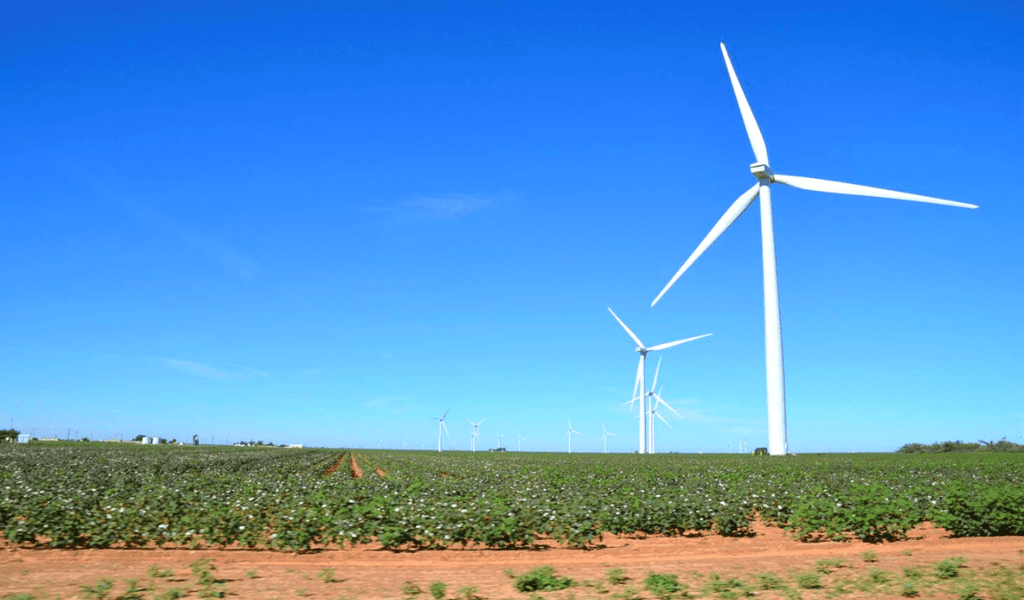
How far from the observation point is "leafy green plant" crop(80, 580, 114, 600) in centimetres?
1114

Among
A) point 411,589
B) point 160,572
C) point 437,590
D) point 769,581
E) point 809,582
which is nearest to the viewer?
point 437,590

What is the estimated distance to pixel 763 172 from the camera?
56.5m

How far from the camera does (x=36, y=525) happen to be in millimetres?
15891

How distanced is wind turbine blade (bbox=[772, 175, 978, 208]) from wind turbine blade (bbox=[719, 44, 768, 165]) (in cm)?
229

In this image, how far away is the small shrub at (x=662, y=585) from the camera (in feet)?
37.6

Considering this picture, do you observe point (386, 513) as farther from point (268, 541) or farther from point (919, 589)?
point (919, 589)

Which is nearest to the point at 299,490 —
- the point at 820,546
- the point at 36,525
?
the point at 36,525

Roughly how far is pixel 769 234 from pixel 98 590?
5146 cm

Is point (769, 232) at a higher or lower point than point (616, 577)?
higher

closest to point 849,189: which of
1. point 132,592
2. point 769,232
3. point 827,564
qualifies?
point 769,232

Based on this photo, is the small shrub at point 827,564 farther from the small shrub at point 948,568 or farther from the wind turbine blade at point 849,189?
the wind turbine blade at point 849,189

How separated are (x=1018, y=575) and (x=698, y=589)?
19.3ft

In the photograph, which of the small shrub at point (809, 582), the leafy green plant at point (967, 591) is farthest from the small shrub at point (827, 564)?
the leafy green plant at point (967, 591)

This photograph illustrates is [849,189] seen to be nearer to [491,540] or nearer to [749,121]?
[749,121]
